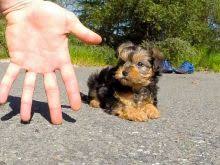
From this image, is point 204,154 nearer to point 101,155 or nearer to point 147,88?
point 101,155

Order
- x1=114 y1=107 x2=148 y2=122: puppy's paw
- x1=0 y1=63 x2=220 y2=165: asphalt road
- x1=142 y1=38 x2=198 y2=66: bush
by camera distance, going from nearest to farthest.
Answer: x1=0 y1=63 x2=220 y2=165: asphalt road
x1=114 y1=107 x2=148 y2=122: puppy's paw
x1=142 y1=38 x2=198 y2=66: bush

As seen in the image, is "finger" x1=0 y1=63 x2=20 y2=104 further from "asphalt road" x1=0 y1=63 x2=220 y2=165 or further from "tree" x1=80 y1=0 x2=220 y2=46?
"tree" x1=80 y1=0 x2=220 y2=46

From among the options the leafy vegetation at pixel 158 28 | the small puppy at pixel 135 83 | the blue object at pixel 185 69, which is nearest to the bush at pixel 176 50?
the leafy vegetation at pixel 158 28

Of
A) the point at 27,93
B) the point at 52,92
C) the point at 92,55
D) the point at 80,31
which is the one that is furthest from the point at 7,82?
the point at 92,55

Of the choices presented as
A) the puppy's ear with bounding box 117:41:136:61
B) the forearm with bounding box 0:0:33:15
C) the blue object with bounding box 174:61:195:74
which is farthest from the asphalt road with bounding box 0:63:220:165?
the blue object with bounding box 174:61:195:74

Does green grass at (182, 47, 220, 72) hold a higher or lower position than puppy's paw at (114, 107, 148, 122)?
lower

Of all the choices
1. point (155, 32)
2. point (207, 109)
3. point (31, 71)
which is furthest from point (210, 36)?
point (31, 71)

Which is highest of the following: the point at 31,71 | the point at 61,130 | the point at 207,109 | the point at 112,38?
the point at 31,71

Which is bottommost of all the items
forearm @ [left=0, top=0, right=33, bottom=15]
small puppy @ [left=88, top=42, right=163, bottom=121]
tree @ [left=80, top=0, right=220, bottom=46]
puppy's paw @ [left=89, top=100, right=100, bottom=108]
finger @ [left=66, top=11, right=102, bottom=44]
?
tree @ [left=80, top=0, right=220, bottom=46]
